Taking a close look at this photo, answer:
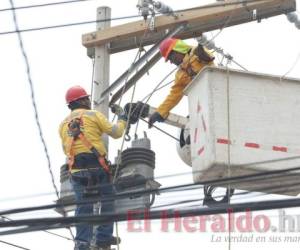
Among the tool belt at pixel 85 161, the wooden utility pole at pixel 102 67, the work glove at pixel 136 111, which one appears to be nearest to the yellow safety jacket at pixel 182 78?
the work glove at pixel 136 111

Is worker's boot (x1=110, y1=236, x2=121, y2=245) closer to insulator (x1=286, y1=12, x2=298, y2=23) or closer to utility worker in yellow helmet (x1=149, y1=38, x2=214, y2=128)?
utility worker in yellow helmet (x1=149, y1=38, x2=214, y2=128)

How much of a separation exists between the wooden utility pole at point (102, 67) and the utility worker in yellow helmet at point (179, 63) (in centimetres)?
67

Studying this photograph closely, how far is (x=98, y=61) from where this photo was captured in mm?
12719

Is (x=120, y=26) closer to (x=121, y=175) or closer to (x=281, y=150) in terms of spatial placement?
(x=121, y=175)

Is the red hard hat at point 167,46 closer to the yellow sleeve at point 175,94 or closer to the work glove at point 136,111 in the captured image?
the yellow sleeve at point 175,94

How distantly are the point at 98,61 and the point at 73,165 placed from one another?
174cm

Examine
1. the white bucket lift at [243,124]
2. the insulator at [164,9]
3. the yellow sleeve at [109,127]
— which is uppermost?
the insulator at [164,9]

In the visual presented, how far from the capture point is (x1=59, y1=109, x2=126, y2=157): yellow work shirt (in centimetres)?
1136

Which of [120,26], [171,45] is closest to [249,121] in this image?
[171,45]

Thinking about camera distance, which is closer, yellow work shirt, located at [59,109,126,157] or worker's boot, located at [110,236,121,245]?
worker's boot, located at [110,236,121,245]

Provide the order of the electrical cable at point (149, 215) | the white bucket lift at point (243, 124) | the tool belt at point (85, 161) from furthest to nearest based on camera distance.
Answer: the tool belt at point (85, 161) < the white bucket lift at point (243, 124) < the electrical cable at point (149, 215)

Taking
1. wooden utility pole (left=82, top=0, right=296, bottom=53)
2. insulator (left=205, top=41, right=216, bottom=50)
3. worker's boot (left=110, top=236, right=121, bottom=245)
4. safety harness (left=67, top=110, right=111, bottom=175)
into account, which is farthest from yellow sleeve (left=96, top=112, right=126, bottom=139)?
insulator (left=205, top=41, right=216, bottom=50)

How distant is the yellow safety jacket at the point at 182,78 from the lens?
11.5 meters

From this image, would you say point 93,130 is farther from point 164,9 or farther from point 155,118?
point 164,9
